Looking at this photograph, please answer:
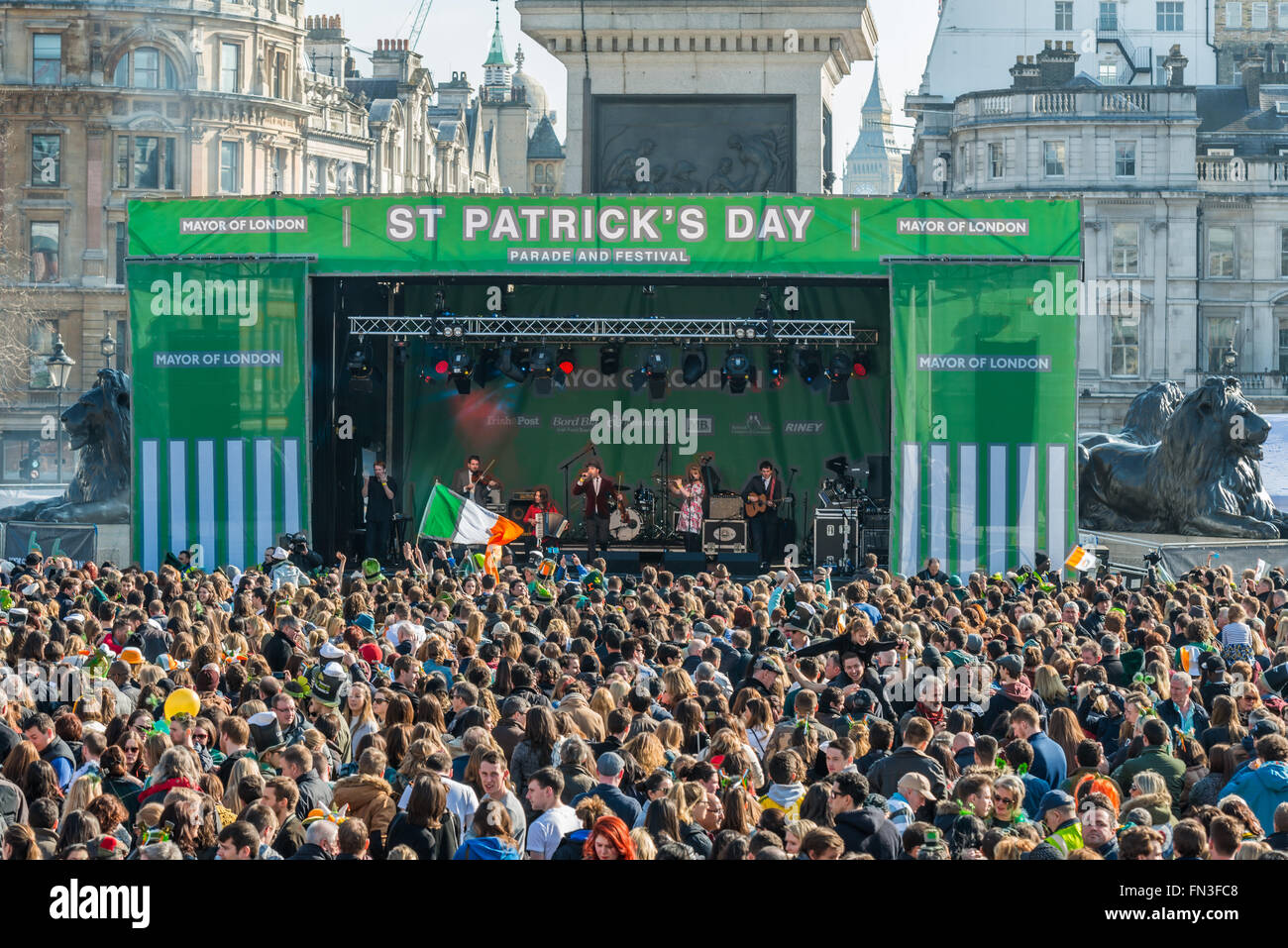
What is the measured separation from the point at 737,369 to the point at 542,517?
4299mm

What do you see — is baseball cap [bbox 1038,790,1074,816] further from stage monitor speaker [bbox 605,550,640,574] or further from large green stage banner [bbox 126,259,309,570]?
stage monitor speaker [bbox 605,550,640,574]

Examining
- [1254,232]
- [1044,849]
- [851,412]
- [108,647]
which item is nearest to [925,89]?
[1254,232]

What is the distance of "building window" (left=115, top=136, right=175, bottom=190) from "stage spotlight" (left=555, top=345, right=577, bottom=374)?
135 feet

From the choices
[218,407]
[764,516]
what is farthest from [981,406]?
[218,407]

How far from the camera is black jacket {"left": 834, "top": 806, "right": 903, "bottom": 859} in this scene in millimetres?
8312

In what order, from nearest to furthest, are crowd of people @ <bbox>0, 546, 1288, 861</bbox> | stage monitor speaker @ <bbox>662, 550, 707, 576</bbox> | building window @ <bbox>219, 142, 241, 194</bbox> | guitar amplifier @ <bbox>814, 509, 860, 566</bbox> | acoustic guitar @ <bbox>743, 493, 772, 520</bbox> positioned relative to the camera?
crowd of people @ <bbox>0, 546, 1288, 861</bbox> < guitar amplifier @ <bbox>814, 509, 860, 566</bbox> < stage monitor speaker @ <bbox>662, 550, 707, 576</bbox> < acoustic guitar @ <bbox>743, 493, 772, 520</bbox> < building window @ <bbox>219, 142, 241, 194</bbox>

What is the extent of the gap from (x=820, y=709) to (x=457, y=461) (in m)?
18.6

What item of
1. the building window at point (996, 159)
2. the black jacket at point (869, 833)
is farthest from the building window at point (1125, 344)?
the black jacket at point (869, 833)

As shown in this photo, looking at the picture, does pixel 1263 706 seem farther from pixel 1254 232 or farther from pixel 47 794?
pixel 1254 232

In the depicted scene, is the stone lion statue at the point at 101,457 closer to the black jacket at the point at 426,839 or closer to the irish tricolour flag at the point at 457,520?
the irish tricolour flag at the point at 457,520

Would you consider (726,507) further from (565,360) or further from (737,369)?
(565,360)

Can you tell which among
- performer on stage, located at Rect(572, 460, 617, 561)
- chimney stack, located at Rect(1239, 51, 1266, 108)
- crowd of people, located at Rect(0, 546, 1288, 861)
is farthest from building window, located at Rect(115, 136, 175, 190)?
crowd of people, located at Rect(0, 546, 1288, 861)

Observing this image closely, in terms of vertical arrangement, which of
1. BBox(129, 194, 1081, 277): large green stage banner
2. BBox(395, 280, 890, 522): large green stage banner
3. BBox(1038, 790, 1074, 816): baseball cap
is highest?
BBox(129, 194, 1081, 277): large green stage banner

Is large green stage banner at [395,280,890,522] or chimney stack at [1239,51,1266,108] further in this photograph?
chimney stack at [1239,51,1266,108]
